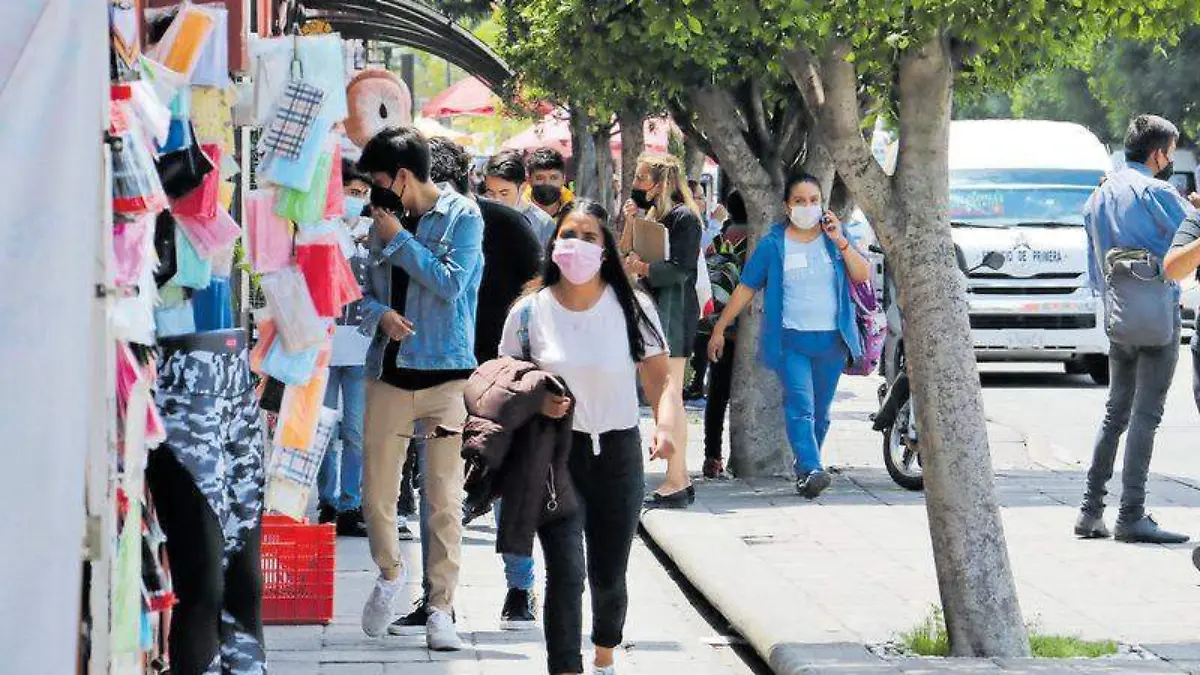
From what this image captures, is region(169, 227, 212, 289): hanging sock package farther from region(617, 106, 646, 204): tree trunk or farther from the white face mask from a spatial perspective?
region(617, 106, 646, 204): tree trunk

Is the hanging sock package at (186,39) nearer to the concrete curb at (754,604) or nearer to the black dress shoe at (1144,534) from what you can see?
the concrete curb at (754,604)

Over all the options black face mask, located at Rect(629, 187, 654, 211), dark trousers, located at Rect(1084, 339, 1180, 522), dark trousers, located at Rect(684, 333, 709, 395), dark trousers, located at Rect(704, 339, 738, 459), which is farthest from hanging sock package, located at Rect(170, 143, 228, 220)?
dark trousers, located at Rect(684, 333, 709, 395)

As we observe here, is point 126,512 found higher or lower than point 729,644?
higher

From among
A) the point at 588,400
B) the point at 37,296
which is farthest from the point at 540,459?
the point at 37,296

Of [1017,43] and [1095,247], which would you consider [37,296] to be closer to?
[1017,43]

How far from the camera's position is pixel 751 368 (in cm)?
1436

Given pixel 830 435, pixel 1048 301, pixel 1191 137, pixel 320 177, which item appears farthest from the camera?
pixel 1191 137

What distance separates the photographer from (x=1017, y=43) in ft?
28.7

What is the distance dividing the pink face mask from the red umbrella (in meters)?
31.2

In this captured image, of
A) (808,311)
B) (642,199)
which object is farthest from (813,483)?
(642,199)

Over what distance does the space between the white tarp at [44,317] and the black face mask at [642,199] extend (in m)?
8.81

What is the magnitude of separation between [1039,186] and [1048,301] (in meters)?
1.09

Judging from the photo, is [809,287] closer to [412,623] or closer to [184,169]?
[412,623]

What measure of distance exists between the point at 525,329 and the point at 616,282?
340 millimetres
